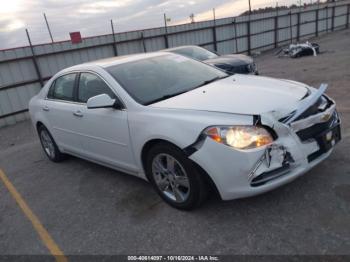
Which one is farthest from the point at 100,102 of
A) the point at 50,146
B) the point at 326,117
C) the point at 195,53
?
the point at 195,53

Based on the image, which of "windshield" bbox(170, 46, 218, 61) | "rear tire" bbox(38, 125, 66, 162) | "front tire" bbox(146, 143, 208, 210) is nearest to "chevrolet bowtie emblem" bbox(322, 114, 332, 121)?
"front tire" bbox(146, 143, 208, 210)

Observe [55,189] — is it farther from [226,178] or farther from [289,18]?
[289,18]

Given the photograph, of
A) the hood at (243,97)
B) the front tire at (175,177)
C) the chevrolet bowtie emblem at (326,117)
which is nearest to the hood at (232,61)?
the hood at (243,97)

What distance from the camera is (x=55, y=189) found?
172 inches

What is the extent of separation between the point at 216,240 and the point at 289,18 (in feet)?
81.8

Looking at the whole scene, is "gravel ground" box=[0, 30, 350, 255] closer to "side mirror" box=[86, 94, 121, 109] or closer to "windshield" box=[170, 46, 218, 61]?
"side mirror" box=[86, 94, 121, 109]

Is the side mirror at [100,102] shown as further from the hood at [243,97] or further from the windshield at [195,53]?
the windshield at [195,53]

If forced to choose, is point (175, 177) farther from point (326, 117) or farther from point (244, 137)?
point (326, 117)

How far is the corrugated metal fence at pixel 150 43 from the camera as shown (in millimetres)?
10586

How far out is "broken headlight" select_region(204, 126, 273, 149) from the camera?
2.59m

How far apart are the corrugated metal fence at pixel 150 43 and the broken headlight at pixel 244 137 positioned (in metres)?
10.0

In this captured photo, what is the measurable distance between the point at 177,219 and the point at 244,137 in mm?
1162

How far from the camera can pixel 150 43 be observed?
50.3ft

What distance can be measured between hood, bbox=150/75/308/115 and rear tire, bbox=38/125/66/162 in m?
2.69
